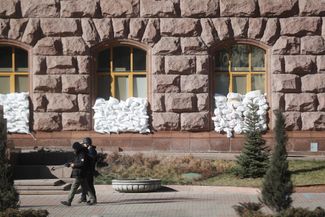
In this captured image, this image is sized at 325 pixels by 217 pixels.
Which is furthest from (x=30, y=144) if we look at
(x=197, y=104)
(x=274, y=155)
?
(x=274, y=155)

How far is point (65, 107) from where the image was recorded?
32031 millimetres

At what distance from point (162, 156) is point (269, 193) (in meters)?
13.4

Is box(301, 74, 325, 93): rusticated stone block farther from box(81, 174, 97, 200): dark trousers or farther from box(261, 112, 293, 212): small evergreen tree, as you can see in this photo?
box(261, 112, 293, 212): small evergreen tree

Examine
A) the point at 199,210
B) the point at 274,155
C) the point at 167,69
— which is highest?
the point at 167,69

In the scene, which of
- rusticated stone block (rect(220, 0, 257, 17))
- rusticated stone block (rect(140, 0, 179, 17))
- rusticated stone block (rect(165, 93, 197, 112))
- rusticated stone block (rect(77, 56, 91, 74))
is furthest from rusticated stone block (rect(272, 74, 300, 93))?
rusticated stone block (rect(77, 56, 91, 74))

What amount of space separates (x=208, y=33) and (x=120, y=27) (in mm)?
3266

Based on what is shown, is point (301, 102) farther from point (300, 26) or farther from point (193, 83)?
point (193, 83)

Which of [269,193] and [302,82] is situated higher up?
[302,82]

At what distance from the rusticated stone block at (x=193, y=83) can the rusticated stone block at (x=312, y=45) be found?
149 inches

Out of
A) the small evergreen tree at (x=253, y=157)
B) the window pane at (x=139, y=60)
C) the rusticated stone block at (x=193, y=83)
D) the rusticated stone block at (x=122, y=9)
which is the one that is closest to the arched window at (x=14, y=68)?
the rusticated stone block at (x=122, y=9)

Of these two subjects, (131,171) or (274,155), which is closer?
(274,155)

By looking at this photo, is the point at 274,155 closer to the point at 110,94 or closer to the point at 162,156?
the point at 162,156

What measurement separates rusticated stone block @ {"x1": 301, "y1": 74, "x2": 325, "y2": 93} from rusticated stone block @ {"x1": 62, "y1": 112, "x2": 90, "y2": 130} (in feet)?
26.8

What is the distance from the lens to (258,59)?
32500 millimetres
